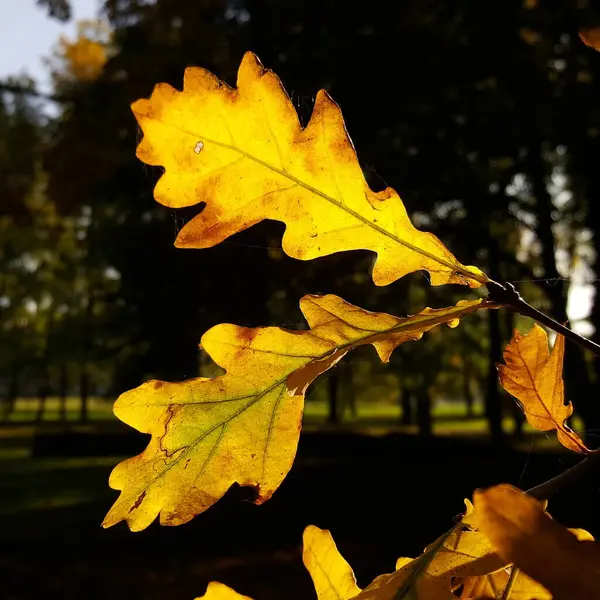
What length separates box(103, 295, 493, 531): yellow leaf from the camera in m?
0.40

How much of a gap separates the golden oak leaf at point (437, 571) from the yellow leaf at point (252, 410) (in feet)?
0.28

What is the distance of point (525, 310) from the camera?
382 mm

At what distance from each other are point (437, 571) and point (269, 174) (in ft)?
0.78

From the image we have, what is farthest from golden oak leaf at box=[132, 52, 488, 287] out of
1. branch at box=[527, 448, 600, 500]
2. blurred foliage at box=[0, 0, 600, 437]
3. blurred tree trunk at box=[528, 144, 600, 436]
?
blurred tree trunk at box=[528, 144, 600, 436]

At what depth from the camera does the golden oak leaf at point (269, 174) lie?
1.28 feet

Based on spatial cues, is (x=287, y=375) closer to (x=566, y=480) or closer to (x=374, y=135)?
(x=566, y=480)

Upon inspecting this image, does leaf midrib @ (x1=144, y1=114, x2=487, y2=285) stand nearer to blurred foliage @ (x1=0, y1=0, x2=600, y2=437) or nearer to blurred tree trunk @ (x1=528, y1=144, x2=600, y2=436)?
blurred foliage @ (x1=0, y1=0, x2=600, y2=437)

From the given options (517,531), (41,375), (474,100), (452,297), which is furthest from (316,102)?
(41,375)

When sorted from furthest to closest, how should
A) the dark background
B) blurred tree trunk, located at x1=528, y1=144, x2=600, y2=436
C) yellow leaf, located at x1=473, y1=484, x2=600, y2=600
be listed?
1. blurred tree trunk, located at x1=528, y1=144, x2=600, y2=436
2. the dark background
3. yellow leaf, located at x1=473, y1=484, x2=600, y2=600

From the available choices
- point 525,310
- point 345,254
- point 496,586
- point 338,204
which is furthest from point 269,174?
point 345,254

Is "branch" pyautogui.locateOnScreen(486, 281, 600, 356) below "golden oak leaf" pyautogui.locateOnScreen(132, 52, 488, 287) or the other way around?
below

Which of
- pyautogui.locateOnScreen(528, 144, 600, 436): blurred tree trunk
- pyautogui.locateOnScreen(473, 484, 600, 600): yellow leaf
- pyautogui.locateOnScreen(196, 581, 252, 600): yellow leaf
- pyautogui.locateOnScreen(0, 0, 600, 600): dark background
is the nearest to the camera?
pyautogui.locateOnScreen(473, 484, 600, 600): yellow leaf

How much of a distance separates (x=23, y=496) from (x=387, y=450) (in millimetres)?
5053

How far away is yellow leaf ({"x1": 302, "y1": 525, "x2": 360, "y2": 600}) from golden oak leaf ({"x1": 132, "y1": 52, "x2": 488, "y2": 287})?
0.17m
